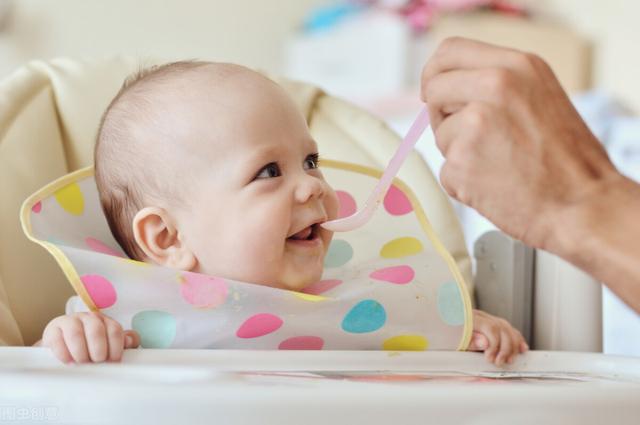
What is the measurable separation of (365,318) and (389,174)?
0.17 m

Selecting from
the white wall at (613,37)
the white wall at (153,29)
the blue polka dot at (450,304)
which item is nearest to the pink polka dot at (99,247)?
the blue polka dot at (450,304)

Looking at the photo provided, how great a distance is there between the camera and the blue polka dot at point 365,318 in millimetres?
890

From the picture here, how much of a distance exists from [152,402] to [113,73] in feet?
2.22

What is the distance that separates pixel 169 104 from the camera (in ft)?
3.02

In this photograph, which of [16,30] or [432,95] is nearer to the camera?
[432,95]

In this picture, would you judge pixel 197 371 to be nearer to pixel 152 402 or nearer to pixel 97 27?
pixel 152 402

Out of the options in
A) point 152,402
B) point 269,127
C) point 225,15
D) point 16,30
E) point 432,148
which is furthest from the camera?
point 225,15

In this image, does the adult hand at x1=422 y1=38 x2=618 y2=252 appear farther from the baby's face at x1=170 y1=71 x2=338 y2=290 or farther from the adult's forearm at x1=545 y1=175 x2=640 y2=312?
the baby's face at x1=170 y1=71 x2=338 y2=290

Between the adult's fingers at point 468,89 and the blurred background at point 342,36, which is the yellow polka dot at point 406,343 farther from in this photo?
the blurred background at point 342,36

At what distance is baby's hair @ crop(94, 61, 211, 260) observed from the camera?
92 centimetres

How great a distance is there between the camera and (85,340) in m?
0.72

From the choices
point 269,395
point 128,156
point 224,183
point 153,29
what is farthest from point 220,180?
point 153,29

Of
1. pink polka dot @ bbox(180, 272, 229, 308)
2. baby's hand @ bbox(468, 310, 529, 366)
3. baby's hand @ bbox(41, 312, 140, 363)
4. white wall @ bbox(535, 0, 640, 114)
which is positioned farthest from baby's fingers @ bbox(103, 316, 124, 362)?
white wall @ bbox(535, 0, 640, 114)

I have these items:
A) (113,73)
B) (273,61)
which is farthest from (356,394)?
(273,61)
